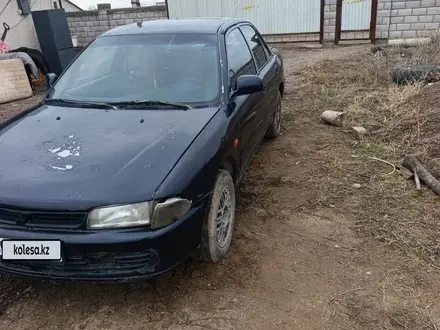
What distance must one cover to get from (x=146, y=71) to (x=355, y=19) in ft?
30.6

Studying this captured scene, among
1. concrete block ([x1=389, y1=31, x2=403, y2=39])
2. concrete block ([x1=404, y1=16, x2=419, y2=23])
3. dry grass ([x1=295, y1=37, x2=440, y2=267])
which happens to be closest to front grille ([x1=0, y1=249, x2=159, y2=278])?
dry grass ([x1=295, y1=37, x2=440, y2=267])

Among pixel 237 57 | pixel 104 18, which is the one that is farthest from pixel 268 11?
pixel 237 57

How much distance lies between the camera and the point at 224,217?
10.2 ft

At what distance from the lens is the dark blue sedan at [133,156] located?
235 centimetres

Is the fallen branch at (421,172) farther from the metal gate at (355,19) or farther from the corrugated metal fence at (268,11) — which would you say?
the corrugated metal fence at (268,11)

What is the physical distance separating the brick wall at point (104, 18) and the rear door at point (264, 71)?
339 inches

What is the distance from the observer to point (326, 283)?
112 inches

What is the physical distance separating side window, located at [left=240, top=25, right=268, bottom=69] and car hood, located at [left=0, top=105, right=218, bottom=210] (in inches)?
67.1

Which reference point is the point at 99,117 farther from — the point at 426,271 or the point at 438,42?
the point at 438,42

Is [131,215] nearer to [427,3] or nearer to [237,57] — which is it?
[237,57]

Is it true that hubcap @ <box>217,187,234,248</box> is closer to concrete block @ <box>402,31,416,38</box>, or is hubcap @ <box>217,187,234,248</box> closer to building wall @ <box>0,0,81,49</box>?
building wall @ <box>0,0,81,49</box>

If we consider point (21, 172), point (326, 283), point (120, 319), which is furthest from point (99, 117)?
point (326, 283)

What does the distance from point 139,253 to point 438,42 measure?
9.01 meters

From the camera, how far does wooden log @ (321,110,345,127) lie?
577cm
